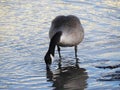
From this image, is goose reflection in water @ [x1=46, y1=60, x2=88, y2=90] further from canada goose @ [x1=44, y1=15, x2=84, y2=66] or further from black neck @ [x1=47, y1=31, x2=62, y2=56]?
canada goose @ [x1=44, y1=15, x2=84, y2=66]

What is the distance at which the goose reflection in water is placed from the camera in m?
8.92

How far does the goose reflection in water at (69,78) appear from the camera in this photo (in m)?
8.92

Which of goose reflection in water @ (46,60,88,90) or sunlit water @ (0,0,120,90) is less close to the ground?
sunlit water @ (0,0,120,90)

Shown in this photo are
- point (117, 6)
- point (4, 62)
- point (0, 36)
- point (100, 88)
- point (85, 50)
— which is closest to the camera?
point (100, 88)

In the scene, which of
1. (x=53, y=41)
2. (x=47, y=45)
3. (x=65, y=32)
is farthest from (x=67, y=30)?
(x=47, y=45)

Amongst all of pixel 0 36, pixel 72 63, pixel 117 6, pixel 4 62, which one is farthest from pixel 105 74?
pixel 117 6

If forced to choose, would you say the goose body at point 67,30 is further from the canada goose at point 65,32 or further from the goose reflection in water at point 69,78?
the goose reflection in water at point 69,78

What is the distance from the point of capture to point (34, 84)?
9.02 meters

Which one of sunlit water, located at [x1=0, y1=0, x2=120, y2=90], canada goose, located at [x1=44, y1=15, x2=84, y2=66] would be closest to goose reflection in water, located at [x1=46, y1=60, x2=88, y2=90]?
sunlit water, located at [x1=0, y1=0, x2=120, y2=90]

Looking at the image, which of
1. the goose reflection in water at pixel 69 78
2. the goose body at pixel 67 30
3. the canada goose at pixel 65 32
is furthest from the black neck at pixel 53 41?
the goose reflection in water at pixel 69 78

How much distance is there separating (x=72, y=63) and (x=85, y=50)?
0.85 meters

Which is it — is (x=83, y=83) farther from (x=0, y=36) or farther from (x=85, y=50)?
(x=0, y=36)

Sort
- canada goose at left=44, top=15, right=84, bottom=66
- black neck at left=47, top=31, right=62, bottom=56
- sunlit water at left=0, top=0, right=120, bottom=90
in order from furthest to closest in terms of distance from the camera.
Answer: canada goose at left=44, top=15, right=84, bottom=66
black neck at left=47, top=31, right=62, bottom=56
sunlit water at left=0, top=0, right=120, bottom=90

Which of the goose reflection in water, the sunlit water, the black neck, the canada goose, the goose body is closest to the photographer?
the goose reflection in water
